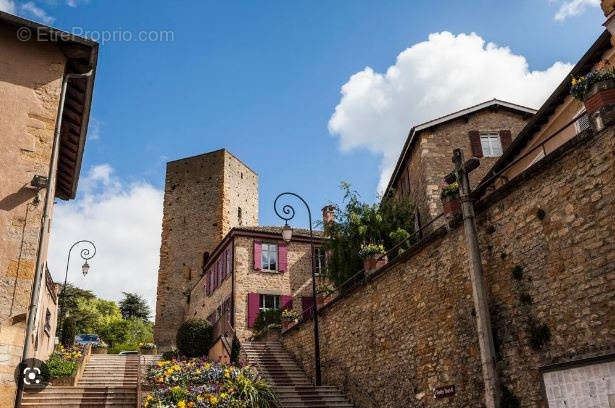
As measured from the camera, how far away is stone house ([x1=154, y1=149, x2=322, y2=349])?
79.8 feet

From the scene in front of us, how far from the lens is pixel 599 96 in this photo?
718 centimetres

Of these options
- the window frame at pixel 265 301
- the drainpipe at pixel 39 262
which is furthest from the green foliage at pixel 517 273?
the window frame at pixel 265 301

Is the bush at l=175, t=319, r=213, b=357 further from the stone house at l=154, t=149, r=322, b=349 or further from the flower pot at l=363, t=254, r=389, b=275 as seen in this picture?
the flower pot at l=363, t=254, r=389, b=275

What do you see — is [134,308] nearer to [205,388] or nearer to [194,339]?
[194,339]

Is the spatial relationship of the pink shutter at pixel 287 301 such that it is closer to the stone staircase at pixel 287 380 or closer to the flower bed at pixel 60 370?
the stone staircase at pixel 287 380

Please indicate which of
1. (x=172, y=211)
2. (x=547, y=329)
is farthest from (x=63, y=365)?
(x=172, y=211)

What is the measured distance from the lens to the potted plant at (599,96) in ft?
23.1

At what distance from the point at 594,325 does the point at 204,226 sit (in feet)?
96.8

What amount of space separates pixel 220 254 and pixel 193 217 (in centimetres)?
881

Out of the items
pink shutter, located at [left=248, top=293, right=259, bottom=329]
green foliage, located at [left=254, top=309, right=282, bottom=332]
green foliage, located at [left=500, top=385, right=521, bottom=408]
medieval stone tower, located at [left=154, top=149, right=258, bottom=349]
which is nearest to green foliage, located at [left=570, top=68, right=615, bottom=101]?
green foliage, located at [left=500, top=385, right=521, bottom=408]

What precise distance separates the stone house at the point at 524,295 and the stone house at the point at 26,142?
7237 mm

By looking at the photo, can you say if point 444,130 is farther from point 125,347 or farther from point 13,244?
point 125,347

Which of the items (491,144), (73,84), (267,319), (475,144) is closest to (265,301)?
(267,319)

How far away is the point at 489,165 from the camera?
59.8ft
